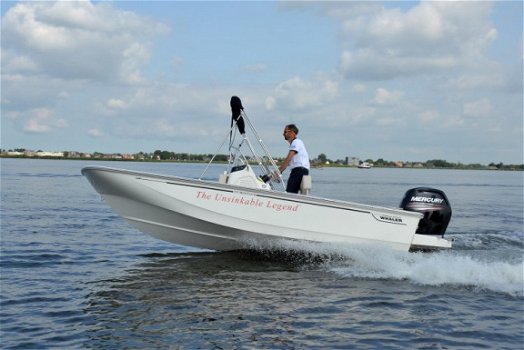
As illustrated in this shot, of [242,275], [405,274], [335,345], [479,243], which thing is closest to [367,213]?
[405,274]

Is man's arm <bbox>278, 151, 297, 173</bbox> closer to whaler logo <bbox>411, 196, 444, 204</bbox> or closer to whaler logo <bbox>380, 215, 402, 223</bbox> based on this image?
whaler logo <bbox>380, 215, 402, 223</bbox>

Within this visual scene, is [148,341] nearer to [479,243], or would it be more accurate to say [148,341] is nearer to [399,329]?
[399,329]

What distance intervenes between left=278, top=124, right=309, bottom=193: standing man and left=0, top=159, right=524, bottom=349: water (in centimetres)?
123

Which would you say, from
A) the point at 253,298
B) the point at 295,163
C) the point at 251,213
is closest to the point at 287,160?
the point at 295,163

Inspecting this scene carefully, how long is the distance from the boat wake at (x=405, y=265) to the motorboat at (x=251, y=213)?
0.18m

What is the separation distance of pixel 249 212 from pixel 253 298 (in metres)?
2.10

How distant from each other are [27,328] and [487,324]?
229 inches

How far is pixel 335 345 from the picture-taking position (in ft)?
21.6

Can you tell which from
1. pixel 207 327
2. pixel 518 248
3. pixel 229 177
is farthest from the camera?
pixel 518 248

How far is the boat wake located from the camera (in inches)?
376

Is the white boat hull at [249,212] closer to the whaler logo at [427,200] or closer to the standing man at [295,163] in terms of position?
the whaler logo at [427,200]

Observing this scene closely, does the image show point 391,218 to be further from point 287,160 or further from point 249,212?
point 249,212

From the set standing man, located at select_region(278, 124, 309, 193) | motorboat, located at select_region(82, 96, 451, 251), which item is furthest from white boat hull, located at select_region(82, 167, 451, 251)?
standing man, located at select_region(278, 124, 309, 193)

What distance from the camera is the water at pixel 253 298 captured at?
680cm
